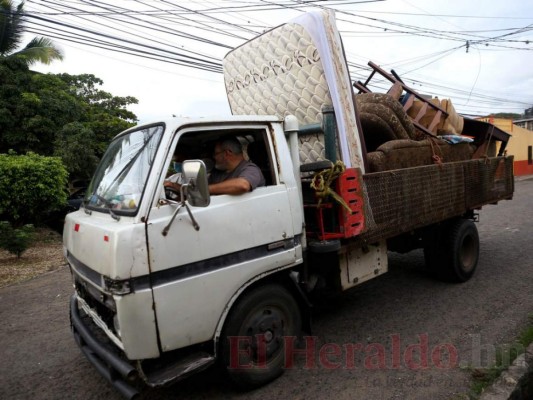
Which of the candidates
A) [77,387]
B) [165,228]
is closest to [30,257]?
[77,387]

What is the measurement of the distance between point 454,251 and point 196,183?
367 cm

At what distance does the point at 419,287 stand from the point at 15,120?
12.1 metres

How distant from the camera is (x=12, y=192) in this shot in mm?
8156

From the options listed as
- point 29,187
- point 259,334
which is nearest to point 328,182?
point 259,334

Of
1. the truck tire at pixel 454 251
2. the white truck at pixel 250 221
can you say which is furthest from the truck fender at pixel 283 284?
the truck tire at pixel 454 251

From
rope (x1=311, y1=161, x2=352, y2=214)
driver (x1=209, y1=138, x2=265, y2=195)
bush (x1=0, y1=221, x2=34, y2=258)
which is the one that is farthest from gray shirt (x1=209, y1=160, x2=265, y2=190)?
bush (x1=0, y1=221, x2=34, y2=258)

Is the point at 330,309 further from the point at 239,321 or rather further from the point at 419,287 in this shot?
the point at 239,321

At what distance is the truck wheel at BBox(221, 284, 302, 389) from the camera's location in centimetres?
262

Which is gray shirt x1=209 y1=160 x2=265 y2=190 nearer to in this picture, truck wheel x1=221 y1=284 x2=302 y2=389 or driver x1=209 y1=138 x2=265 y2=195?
driver x1=209 y1=138 x2=265 y2=195

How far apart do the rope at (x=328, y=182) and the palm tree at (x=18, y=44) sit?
42.0 feet

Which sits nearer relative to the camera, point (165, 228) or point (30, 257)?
point (165, 228)

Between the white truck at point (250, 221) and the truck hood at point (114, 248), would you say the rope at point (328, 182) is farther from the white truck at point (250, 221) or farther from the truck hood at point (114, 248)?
the truck hood at point (114, 248)

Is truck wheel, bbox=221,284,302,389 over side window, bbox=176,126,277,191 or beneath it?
beneath

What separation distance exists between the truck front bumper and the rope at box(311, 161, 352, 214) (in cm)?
175
